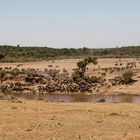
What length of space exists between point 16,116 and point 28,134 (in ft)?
21.8

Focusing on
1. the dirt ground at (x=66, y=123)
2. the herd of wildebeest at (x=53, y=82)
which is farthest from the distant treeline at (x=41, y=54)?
the dirt ground at (x=66, y=123)

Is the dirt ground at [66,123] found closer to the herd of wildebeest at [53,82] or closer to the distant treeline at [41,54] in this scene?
the herd of wildebeest at [53,82]

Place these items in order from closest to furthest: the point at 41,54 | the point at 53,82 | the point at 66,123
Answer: the point at 66,123
the point at 53,82
the point at 41,54

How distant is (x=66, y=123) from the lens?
25828mm

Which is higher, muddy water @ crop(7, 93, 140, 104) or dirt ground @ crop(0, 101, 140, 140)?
dirt ground @ crop(0, 101, 140, 140)

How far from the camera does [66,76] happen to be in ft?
251

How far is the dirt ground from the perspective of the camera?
2189 cm

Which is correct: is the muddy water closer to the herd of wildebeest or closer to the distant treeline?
the herd of wildebeest

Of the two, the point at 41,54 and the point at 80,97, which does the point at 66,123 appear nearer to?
the point at 80,97

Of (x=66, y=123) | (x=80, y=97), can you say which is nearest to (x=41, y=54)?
(x=80, y=97)

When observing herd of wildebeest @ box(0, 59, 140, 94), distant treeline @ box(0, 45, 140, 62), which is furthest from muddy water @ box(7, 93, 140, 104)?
distant treeline @ box(0, 45, 140, 62)

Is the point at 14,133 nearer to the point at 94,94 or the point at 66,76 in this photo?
the point at 94,94

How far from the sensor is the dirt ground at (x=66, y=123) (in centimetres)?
2189

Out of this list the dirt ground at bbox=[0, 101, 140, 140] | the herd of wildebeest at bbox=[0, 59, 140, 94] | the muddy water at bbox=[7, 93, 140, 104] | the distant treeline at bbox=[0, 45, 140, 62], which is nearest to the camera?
the dirt ground at bbox=[0, 101, 140, 140]
